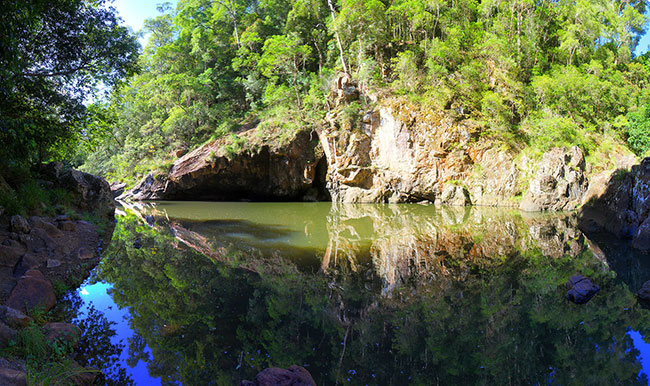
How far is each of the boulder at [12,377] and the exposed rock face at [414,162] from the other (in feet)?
62.6

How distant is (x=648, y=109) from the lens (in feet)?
59.4

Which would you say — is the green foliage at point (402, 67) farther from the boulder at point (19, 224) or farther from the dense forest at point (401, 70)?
the boulder at point (19, 224)

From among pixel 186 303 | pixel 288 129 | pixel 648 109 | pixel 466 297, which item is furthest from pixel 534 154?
pixel 186 303

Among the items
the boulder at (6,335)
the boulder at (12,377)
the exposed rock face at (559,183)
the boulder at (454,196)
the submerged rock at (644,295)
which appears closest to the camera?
the boulder at (12,377)

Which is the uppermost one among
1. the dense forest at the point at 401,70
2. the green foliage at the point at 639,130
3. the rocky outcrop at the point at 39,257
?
the dense forest at the point at 401,70

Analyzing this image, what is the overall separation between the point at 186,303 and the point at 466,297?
4.30 m

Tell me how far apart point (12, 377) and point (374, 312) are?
3.82 meters

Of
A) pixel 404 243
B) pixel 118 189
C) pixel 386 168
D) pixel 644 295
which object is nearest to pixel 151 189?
pixel 118 189

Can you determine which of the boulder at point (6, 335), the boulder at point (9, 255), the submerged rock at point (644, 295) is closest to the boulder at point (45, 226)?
the boulder at point (9, 255)

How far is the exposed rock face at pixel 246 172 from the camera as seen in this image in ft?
74.2

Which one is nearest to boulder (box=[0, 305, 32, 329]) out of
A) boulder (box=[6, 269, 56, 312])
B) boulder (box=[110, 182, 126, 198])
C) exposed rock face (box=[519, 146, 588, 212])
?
boulder (box=[6, 269, 56, 312])

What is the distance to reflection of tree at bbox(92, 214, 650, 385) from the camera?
3488 millimetres

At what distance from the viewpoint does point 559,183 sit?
1662 cm

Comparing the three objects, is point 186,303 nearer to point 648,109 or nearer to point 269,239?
point 269,239
